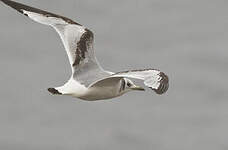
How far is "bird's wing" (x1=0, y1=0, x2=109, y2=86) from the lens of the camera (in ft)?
25.1

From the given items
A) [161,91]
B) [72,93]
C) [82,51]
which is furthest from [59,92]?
[161,91]

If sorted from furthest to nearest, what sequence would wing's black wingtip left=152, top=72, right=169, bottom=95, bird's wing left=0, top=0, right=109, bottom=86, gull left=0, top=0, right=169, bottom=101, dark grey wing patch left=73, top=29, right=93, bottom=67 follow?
dark grey wing patch left=73, top=29, right=93, bottom=67 < bird's wing left=0, top=0, right=109, bottom=86 < gull left=0, top=0, right=169, bottom=101 < wing's black wingtip left=152, top=72, right=169, bottom=95

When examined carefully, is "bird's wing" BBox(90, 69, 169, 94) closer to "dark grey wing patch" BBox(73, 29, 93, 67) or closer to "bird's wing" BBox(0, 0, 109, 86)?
"bird's wing" BBox(0, 0, 109, 86)

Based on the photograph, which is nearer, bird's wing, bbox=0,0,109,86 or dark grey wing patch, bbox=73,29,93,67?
bird's wing, bbox=0,0,109,86

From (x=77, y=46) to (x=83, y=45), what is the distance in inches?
2.9

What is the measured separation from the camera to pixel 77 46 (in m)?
7.94

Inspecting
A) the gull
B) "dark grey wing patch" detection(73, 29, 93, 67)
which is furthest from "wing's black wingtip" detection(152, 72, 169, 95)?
"dark grey wing patch" detection(73, 29, 93, 67)

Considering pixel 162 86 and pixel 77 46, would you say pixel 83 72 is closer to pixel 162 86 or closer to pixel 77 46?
pixel 77 46

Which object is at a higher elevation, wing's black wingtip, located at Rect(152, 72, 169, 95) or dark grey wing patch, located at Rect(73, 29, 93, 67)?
wing's black wingtip, located at Rect(152, 72, 169, 95)

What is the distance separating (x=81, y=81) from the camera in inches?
298

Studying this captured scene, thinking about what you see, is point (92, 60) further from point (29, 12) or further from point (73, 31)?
point (29, 12)

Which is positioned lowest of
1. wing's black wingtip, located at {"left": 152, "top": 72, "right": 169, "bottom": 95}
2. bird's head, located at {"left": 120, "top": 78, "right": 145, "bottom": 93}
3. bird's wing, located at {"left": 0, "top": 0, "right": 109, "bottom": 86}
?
bird's head, located at {"left": 120, "top": 78, "right": 145, "bottom": 93}

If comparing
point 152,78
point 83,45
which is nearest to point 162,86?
point 152,78

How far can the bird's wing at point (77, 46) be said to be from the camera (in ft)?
25.1
